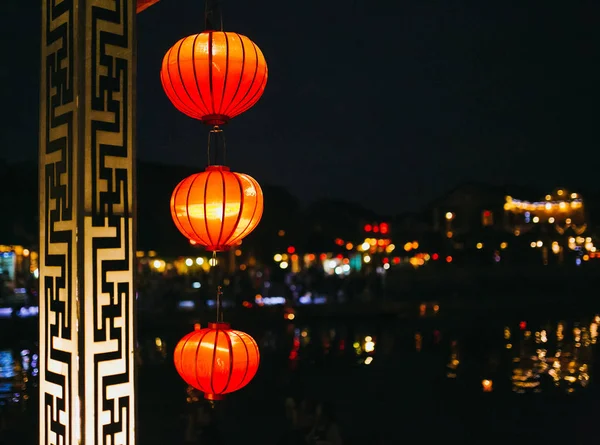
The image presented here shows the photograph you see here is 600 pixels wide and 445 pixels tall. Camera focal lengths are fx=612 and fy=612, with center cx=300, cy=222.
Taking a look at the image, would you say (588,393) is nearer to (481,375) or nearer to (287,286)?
(481,375)

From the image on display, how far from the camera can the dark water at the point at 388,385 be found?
8828mm

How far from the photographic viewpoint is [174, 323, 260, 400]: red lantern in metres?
3.89

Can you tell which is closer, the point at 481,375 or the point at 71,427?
the point at 71,427

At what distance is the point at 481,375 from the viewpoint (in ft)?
41.3

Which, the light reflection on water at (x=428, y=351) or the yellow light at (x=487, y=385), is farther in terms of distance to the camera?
the light reflection on water at (x=428, y=351)

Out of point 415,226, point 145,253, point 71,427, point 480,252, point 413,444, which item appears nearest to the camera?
point 71,427

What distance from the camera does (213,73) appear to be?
12.5ft

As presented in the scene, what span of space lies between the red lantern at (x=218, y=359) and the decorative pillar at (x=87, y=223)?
0.86 metres

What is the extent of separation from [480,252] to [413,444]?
33375 millimetres

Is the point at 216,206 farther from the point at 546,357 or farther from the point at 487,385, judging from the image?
the point at 546,357

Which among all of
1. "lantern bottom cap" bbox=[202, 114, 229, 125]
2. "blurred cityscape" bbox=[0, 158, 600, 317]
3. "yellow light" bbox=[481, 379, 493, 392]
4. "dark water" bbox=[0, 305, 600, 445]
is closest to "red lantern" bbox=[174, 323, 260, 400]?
"lantern bottom cap" bbox=[202, 114, 229, 125]

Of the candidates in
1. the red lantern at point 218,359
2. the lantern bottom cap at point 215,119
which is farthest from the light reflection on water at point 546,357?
the lantern bottom cap at point 215,119

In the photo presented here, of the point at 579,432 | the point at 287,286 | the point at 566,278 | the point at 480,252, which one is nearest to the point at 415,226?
the point at 480,252

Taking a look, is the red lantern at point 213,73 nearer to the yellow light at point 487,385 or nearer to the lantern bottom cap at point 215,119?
the lantern bottom cap at point 215,119
